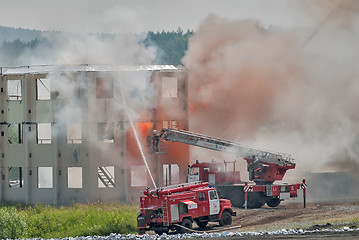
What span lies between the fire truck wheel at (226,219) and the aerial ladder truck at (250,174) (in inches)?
254

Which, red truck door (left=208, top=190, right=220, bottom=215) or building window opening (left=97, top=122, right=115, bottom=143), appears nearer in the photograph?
red truck door (left=208, top=190, right=220, bottom=215)

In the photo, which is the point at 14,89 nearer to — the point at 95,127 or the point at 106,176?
the point at 95,127

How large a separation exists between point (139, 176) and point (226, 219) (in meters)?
14.4

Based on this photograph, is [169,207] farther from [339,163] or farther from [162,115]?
[339,163]

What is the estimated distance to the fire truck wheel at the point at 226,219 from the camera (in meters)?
35.0

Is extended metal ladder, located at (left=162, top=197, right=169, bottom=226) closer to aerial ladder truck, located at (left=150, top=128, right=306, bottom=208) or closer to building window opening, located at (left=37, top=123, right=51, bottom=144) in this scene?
aerial ladder truck, located at (left=150, top=128, right=306, bottom=208)

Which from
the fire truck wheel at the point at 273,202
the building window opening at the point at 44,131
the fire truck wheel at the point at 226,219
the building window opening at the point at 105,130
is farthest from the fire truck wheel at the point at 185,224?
the building window opening at the point at 44,131

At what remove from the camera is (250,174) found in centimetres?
4378

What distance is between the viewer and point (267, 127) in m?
54.8

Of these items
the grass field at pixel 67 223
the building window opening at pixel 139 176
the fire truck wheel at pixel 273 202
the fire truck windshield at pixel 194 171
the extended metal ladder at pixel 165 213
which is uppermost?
the fire truck windshield at pixel 194 171

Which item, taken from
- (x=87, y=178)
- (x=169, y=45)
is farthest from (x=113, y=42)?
(x=169, y=45)

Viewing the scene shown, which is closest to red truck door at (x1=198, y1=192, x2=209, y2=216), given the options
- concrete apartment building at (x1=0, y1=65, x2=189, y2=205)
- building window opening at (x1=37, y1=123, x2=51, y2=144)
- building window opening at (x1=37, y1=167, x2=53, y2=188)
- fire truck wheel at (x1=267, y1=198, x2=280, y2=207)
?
fire truck wheel at (x1=267, y1=198, x2=280, y2=207)

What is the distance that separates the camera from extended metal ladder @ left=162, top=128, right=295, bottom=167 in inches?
1708

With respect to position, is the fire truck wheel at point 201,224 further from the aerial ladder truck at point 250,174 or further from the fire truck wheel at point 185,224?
the aerial ladder truck at point 250,174
